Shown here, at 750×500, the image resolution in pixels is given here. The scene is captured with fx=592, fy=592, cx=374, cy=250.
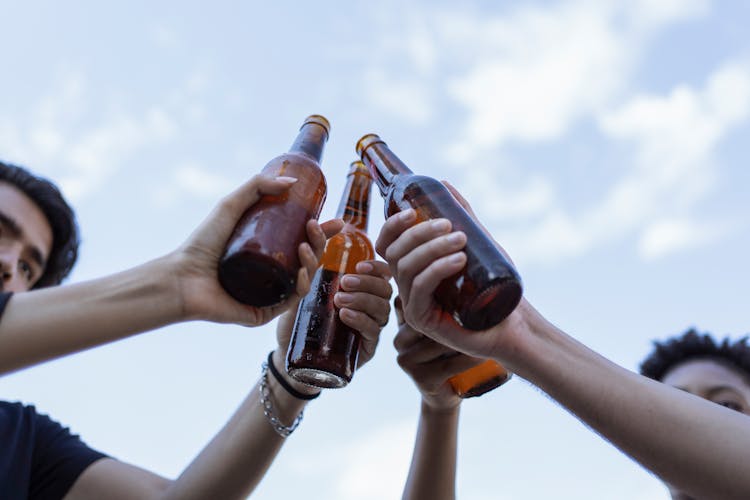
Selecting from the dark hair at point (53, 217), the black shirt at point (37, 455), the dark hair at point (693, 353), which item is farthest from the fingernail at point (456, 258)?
the dark hair at point (693, 353)

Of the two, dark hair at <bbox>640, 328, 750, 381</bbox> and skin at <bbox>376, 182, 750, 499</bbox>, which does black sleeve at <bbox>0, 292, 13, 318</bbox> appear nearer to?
skin at <bbox>376, 182, 750, 499</bbox>

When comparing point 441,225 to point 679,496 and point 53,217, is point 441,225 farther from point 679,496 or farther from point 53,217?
point 53,217

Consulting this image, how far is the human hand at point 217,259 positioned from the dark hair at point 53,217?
156 centimetres

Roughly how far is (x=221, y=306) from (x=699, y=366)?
2555mm

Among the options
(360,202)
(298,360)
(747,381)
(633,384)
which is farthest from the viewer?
(747,381)

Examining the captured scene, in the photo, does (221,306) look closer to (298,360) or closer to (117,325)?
(117,325)

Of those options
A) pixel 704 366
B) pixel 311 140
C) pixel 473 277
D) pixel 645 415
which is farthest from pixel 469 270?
pixel 704 366

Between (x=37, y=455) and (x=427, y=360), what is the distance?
4.11ft

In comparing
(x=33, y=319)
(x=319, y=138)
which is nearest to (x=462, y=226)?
(x=319, y=138)

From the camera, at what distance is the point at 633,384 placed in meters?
1.13

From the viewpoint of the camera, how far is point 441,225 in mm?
1107

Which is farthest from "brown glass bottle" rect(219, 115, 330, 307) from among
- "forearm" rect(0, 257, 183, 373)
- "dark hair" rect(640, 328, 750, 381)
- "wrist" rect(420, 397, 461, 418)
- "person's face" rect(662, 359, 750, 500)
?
"dark hair" rect(640, 328, 750, 381)

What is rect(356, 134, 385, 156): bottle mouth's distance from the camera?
5.60 ft

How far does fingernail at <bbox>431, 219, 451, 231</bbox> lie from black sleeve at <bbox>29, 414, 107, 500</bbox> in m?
1.43
